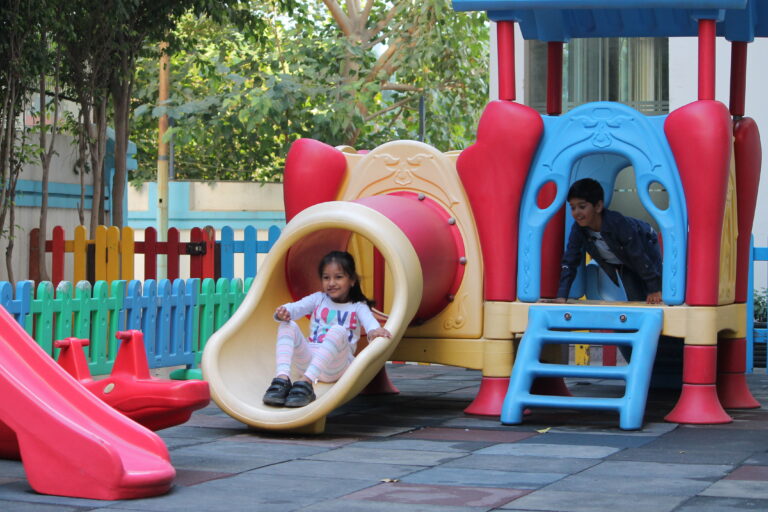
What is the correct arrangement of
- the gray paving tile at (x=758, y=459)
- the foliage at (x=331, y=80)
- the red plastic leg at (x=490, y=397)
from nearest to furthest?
the gray paving tile at (x=758, y=459), the red plastic leg at (x=490, y=397), the foliage at (x=331, y=80)

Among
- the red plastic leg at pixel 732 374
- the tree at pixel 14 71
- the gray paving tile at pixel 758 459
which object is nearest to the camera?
the gray paving tile at pixel 758 459

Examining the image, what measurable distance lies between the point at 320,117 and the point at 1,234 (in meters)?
10.9

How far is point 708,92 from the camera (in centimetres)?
740

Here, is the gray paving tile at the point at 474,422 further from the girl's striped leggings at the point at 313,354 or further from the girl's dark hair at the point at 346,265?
the girl's dark hair at the point at 346,265

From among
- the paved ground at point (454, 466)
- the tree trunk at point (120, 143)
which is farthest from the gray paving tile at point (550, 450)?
the tree trunk at point (120, 143)

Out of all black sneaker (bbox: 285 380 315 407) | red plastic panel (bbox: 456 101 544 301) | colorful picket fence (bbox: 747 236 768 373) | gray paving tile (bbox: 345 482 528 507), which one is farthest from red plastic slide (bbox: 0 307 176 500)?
colorful picket fence (bbox: 747 236 768 373)

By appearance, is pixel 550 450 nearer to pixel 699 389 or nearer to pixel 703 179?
pixel 699 389

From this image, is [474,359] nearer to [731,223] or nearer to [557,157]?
[557,157]

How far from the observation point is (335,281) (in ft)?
23.1

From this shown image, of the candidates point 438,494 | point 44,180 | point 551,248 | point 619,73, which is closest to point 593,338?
point 551,248

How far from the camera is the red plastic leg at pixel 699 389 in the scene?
23.6 feet

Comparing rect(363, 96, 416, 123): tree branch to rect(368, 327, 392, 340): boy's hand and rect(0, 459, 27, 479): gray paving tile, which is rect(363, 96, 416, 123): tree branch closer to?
rect(368, 327, 392, 340): boy's hand

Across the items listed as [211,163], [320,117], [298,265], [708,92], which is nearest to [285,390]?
[298,265]

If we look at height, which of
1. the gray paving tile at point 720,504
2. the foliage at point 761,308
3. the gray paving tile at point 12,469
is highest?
the foliage at point 761,308
